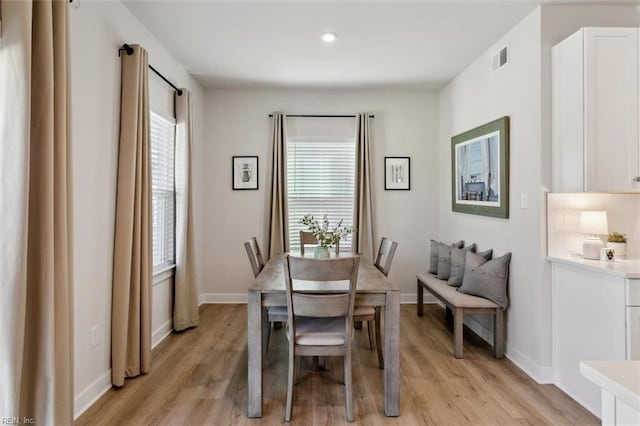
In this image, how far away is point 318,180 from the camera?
4.91 m

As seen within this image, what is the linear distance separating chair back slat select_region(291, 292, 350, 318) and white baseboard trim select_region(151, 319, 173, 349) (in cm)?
191

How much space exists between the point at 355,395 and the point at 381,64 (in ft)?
10.5

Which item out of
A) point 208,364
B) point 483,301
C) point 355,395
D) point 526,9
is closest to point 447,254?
point 483,301

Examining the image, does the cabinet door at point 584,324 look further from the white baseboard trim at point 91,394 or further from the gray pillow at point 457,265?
the white baseboard trim at point 91,394

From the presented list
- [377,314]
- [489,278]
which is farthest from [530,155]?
[377,314]

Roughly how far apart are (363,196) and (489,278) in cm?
197

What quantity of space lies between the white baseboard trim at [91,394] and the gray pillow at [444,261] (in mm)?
3199

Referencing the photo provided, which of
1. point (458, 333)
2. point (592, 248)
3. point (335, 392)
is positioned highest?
point (592, 248)

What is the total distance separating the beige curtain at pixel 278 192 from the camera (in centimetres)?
464

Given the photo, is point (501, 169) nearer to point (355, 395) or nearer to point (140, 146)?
point (355, 395)

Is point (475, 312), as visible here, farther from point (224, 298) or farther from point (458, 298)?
point (224, 298)

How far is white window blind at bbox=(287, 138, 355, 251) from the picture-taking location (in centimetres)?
488

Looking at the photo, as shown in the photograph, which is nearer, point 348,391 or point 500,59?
point 348,391

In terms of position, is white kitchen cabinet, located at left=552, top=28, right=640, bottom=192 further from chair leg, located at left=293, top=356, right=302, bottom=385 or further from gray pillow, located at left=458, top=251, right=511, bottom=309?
chair leg, located at left=293, top=356, right=302, bottom=385
